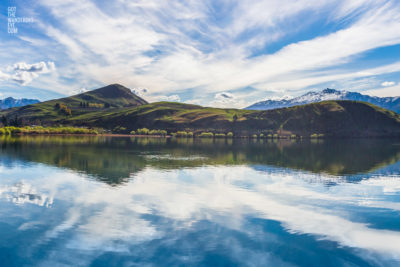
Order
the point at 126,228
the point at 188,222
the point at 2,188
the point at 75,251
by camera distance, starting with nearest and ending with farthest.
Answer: the point at 75,251
the point at 126,228
the point at 188,222
the point at 2,188

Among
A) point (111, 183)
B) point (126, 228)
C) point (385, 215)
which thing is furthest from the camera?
point (111, 183)

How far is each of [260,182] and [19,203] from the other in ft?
105

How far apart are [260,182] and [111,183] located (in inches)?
894

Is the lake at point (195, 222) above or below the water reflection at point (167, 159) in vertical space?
below

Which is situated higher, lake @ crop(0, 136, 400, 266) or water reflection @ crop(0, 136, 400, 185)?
water reflection @ crop(0, 136, 400, 185)

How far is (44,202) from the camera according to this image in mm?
29750

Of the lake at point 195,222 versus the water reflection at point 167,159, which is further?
the water reflection at point 167,159

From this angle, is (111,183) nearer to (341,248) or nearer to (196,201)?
(196,201)

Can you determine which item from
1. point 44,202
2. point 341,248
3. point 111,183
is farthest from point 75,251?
point 111,183

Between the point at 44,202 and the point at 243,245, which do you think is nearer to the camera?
the point at 243,245

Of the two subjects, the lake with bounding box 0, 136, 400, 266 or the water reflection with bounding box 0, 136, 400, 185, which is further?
the water reflection with bounding box 0, 136, 400, 185

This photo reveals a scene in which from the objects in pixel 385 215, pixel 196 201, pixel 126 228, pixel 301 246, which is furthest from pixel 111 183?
pixel 385 215

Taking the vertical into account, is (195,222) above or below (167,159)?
below

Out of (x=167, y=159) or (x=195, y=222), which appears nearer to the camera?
(x=195, y=222)
